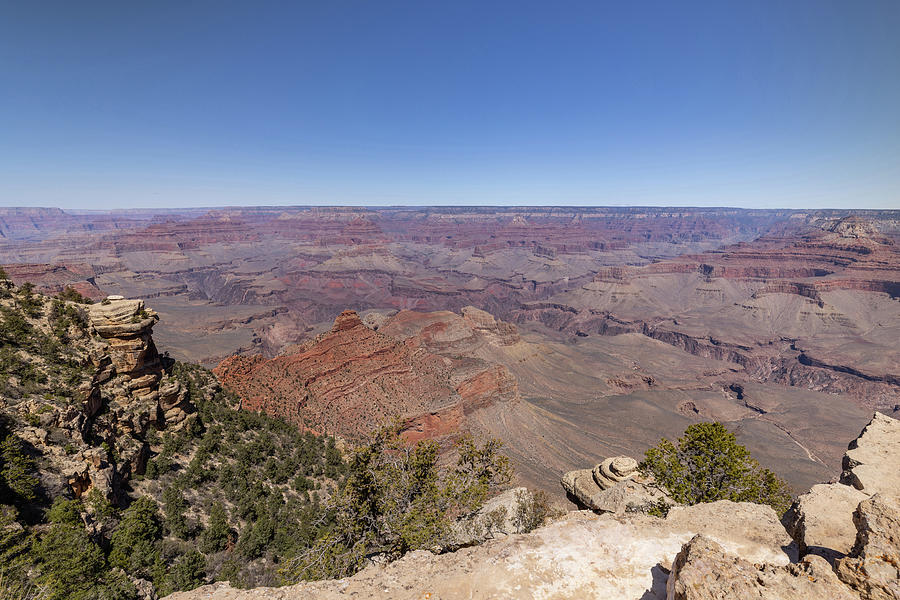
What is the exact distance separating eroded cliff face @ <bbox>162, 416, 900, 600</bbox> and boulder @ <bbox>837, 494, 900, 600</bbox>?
0.07 feet

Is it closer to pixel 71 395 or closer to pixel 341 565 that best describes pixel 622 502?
pixel 341 565

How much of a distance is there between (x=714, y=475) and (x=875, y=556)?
16.0m

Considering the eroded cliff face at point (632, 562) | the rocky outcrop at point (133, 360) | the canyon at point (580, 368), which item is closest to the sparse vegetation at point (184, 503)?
the rocky outcrop at point (133, 360)

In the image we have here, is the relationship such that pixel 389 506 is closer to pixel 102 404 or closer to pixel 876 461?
pixel 102 404

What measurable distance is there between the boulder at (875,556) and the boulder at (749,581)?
0.23m

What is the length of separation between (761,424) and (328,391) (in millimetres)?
92762

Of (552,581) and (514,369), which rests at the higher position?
(552,581)

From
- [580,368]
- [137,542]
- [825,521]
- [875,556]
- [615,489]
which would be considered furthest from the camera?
[580,368]

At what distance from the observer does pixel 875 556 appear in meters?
6.86

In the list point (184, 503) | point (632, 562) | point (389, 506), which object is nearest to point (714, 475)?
point (632, 562)

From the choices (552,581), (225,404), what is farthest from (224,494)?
(552,581)

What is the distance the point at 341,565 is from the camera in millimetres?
15141

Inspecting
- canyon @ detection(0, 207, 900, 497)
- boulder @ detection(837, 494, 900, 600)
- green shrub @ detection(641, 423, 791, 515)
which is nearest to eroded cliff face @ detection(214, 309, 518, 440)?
canyon @ detection(0, 207, 900, 497)

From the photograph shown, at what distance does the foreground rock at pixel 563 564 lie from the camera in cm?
1089
